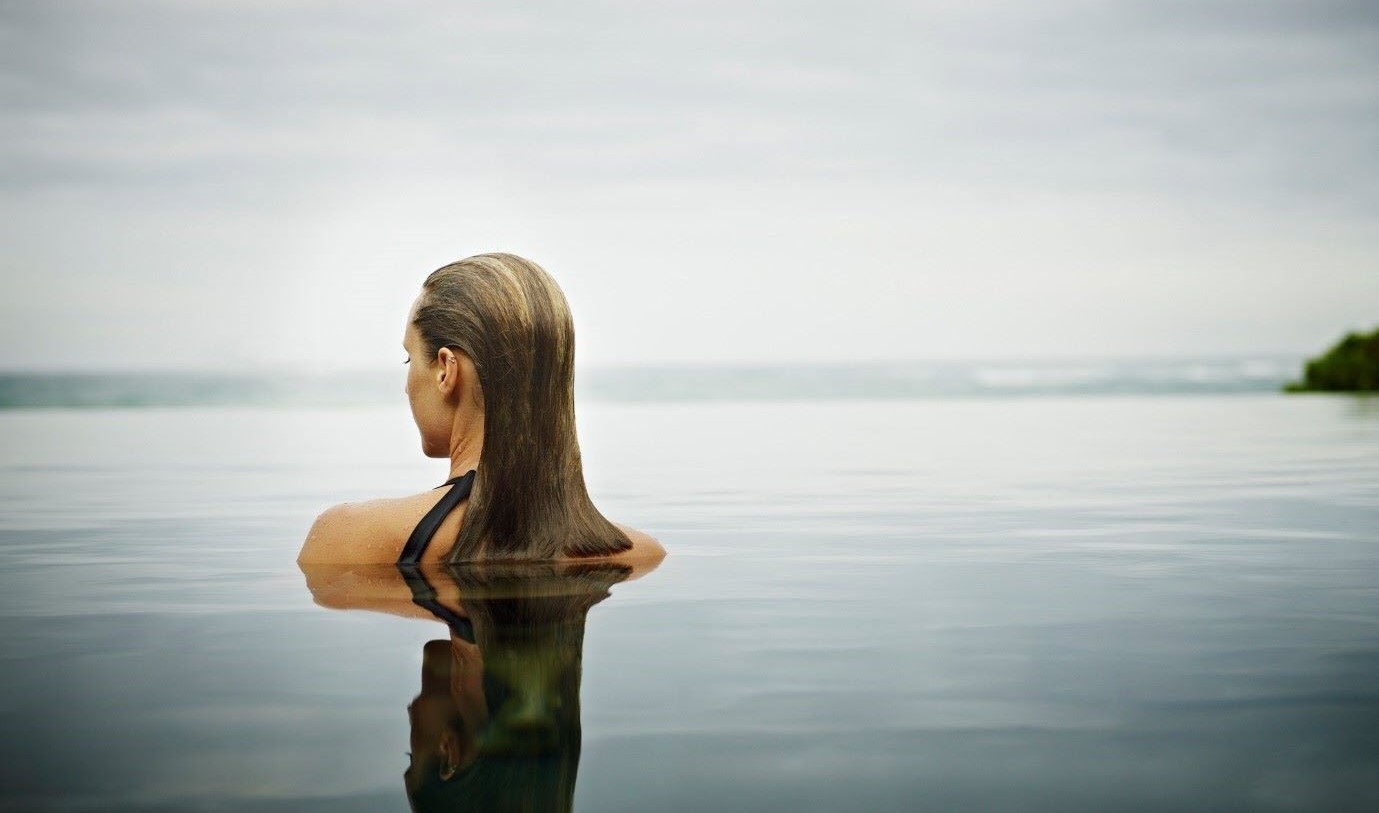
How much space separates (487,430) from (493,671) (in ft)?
4.33

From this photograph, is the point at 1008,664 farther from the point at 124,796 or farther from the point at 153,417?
the point at 153,417

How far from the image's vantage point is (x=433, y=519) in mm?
4508

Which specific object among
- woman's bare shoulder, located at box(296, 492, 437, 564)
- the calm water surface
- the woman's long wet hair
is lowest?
the calm water surface

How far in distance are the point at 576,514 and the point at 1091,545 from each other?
2523 mm

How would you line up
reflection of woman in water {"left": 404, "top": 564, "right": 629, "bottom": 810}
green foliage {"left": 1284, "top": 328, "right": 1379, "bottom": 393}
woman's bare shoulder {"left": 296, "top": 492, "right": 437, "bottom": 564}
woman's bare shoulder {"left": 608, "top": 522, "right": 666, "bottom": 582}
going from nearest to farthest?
1. reflection of woman in water {"left": 404, "top": 564, "right": 629, "bottom": 810}
2. woman's bare shoulder {"left": 296, "top": 492, "right": 437, "bottom": 564}
3. woman's bare shoulder {"left": 608, "top": 522, "right": 666, "bottom": 582}
4. green foliage {"left": 1284, "top": 328, "right": 1379, "bottom": 393}

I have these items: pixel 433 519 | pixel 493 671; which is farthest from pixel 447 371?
pixel 493 671

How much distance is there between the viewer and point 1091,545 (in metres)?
5.79

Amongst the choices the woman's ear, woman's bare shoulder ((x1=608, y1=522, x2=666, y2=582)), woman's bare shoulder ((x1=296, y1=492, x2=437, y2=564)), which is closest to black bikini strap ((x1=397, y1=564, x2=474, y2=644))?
woman's bare shoulder ((x1=296, y1=492, x2=437, y2=564))

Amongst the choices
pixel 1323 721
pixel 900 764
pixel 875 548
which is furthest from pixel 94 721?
pixel 875 548

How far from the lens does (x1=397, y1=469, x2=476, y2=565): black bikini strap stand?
4.43m

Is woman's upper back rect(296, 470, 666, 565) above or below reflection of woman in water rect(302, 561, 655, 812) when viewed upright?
above

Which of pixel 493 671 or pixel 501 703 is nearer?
pixel 501 703

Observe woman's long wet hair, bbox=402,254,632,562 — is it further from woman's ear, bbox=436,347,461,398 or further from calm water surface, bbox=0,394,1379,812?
calm water surface, bbox=0,394,1379,812

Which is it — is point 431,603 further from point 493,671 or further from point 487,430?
point 493,671
